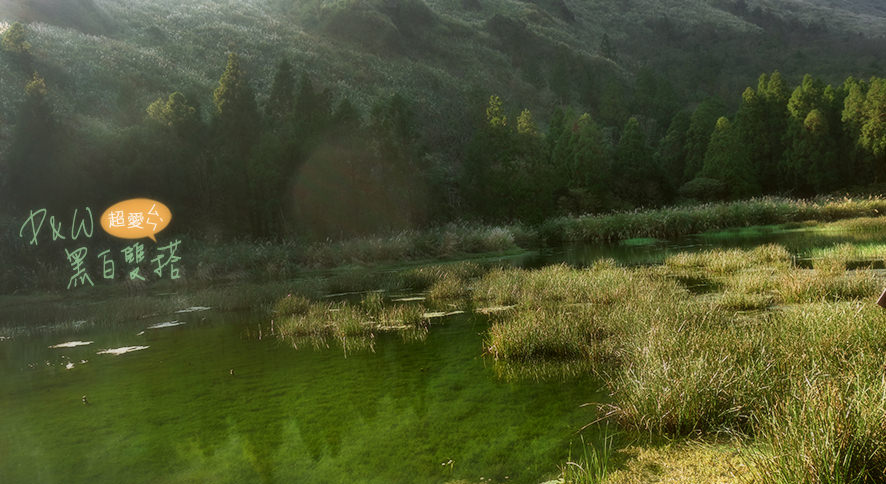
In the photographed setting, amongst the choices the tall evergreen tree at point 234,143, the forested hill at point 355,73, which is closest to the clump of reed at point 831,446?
the forested hill at point 355,73

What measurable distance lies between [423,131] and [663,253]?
33.3 metres

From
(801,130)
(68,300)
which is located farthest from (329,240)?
(801,130)

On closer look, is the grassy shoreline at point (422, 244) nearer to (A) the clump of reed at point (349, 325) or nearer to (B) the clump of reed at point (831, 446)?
(A) the clump of reed at point (349, 325)

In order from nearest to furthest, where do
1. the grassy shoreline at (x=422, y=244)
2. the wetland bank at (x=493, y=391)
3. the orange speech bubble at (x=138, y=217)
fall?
the wetland bank at (x=493, y=391) < the grassy shoreline at (x=422, y=244) < the orange speech bubble at (x=138, y=217)

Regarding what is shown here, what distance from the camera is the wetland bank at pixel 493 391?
4.41m

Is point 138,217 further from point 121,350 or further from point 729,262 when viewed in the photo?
point 729,262

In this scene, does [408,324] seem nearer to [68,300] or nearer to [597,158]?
[68,300]

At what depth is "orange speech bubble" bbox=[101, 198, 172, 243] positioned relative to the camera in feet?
84.8

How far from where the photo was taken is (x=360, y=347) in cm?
977

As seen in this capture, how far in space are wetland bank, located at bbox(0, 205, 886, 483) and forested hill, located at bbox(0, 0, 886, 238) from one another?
17.0 metres

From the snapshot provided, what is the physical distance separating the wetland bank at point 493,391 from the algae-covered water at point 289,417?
0.03 m

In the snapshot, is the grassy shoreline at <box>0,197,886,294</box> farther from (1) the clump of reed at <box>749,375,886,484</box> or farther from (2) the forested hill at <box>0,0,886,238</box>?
(1) the clump of reed at <box>749,375,886,484</box>

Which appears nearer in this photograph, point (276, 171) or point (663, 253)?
point (663, 253)

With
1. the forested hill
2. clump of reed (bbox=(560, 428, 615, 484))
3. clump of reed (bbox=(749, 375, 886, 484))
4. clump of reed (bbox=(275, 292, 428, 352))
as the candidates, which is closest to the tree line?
the forested hill
